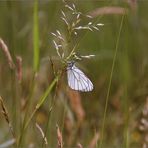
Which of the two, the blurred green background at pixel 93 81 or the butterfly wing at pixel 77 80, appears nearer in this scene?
the butterfly wing at pixel 77 80

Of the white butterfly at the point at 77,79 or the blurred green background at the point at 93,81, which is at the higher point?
the white butterfly at the point at 77,79

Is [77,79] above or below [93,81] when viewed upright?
above

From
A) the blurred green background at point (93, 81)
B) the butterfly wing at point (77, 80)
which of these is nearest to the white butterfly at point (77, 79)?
the butterfly wing at point (77, 80)

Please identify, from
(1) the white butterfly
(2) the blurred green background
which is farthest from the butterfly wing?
(2) the blurred green background

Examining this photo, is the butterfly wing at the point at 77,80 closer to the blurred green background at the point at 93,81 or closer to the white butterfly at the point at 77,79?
the white butterfly at the point at 77,79

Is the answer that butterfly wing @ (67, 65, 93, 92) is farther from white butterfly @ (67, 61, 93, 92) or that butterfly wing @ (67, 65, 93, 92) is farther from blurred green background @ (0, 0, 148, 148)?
blurred green background @ (0, 0, 148, 148)

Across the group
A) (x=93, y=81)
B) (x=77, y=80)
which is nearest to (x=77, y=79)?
(x=77, y=80)

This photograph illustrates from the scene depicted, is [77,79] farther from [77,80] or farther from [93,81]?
[93,81]
